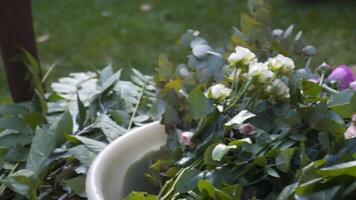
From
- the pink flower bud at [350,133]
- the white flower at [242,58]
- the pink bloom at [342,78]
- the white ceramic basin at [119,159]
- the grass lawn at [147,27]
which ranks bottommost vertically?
the grass lawn at [147,27]

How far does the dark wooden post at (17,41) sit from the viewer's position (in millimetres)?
976

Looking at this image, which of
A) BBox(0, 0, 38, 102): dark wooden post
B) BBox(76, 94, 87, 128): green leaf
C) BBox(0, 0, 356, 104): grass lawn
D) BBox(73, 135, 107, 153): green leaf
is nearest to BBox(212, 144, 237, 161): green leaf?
BBox(73, 135, 107, 153): green leaf

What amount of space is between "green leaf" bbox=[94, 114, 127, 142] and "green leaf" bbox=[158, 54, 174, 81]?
9cm

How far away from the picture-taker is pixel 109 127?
872 millimetres

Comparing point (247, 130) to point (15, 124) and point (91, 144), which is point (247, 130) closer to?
point (91, 144)

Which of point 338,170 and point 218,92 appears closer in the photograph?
point 338,170

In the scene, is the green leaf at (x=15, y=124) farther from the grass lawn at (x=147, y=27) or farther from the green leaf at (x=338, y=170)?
the grass lawn at (x=147, y=27)

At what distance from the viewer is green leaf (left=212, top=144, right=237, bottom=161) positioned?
64cm

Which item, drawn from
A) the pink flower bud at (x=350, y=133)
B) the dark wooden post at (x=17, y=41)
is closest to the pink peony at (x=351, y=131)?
the pink flower bud at (x=350, y=133)

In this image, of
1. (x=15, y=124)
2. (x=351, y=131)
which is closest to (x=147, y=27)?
(x=15, y=124)

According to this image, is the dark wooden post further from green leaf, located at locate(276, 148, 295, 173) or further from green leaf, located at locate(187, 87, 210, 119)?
green leaf, located at locate(276, 148, 295, 173)

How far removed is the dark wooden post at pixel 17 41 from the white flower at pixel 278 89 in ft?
1.45

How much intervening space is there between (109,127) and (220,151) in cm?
26

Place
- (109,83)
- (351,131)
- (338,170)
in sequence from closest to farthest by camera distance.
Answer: (338,170)
(351,131)
(109,83)
